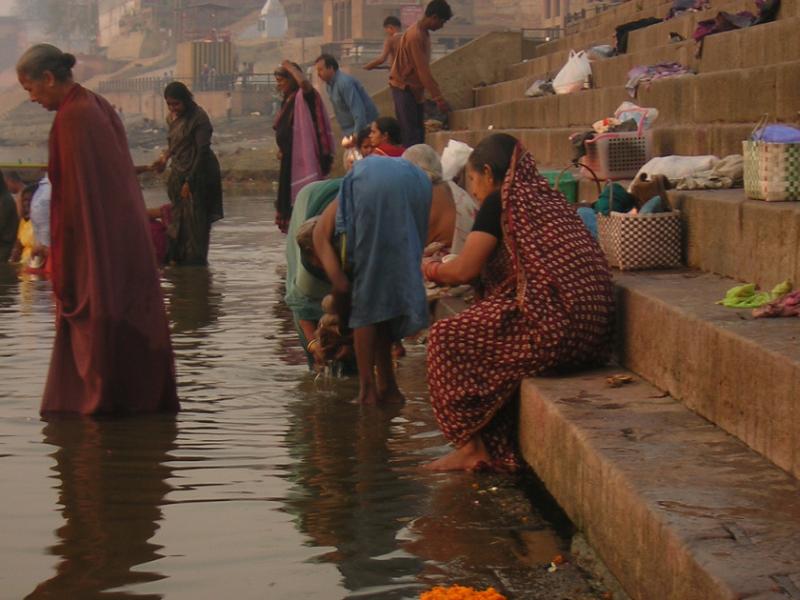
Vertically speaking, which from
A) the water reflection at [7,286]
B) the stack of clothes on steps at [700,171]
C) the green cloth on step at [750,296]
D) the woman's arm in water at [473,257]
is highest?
the stack of clothes on steps at [700,171]

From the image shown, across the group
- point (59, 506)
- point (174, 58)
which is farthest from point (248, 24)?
point (59, 506)

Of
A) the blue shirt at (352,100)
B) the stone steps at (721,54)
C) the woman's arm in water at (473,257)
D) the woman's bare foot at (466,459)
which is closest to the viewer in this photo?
the woman's bare foot at (466,459)

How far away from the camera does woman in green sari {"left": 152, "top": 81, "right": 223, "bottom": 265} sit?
42.4 ft

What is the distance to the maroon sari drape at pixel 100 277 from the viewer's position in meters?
6.41

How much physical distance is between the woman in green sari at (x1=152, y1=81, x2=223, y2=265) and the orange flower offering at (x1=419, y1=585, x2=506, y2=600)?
Result: 30.0 ft

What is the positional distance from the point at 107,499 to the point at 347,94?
8.62 meters

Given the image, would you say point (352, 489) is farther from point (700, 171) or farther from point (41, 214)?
point (41, 214)

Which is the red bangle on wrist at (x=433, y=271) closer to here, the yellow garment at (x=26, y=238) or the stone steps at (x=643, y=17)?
the stone steps at (x=643, y=17)

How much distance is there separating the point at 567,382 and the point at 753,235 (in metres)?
0.99

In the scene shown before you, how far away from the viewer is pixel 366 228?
670 cm

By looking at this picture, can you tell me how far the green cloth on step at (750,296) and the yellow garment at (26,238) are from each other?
9.39 m

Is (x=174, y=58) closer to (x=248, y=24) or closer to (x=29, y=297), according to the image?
(x=248, y=24)

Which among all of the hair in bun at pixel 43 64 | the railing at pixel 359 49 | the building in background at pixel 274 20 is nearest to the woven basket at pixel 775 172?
the hair in bun at pixel 43 64

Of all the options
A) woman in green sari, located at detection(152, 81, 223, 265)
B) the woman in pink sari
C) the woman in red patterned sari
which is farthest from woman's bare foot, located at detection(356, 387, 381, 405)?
woman in green sari, located at detection(152, 81, 223, 265)
